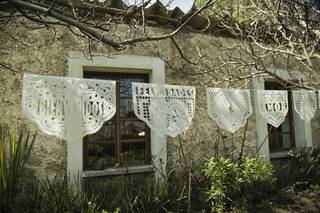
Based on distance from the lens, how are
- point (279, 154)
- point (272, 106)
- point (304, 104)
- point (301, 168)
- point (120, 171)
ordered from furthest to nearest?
point (279, 154) < point (301, 168) < point (304, 104) < point (272, 106) < point (120, 171)

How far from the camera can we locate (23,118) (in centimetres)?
321

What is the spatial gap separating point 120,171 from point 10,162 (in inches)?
51.4

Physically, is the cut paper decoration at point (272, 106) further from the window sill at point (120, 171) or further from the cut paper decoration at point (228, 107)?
the window sill at point (120, 171)

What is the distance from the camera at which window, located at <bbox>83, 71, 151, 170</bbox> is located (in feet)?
11.9

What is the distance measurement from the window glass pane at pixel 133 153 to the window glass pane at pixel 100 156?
0.15 meters

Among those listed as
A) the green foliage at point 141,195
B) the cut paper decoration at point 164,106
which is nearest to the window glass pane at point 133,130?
the green foliage at point 141,195

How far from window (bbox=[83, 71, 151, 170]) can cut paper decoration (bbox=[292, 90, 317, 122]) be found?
87.2 inches

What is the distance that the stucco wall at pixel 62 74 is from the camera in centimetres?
321

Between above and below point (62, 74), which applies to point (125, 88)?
below

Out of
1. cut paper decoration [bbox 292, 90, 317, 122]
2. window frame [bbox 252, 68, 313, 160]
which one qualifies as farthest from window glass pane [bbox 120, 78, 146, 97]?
cut paper decoration [bbox 292, 90, 317, 122]

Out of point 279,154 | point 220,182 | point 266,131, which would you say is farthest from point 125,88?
point 279,154

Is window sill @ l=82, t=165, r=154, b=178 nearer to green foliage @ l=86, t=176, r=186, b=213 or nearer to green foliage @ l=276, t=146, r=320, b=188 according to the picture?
green foliage @ l=86, t=176, r=186, b=213

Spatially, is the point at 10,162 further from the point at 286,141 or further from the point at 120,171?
the point at 286,141

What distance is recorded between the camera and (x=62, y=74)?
11.3ft
